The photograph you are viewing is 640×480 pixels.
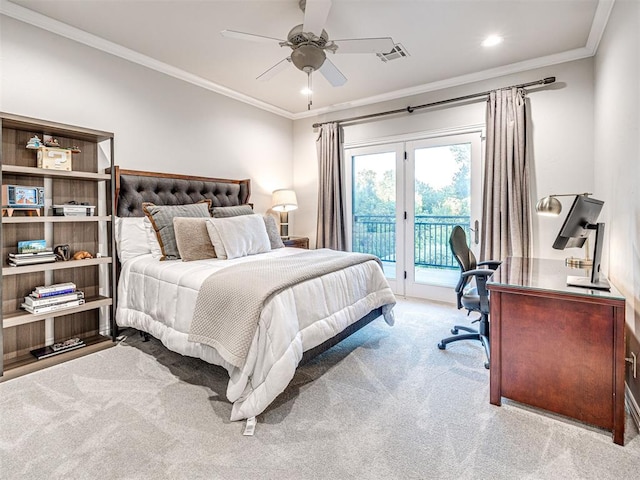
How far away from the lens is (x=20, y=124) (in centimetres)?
250

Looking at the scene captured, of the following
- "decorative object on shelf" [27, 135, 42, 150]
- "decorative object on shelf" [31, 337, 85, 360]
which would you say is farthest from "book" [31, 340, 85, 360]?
"decorative object on shelf" [27, 135, 42, 150]

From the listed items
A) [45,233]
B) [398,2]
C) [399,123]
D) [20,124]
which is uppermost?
[398,2]

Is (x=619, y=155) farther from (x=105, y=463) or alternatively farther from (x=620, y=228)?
(x=105, y=463)

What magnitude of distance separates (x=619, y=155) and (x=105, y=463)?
139 inches

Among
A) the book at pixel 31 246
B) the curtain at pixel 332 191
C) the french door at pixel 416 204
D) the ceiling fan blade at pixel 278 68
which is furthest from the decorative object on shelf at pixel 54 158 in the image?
the french door at pixel 416 204

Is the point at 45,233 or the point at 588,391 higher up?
the point at 45,233

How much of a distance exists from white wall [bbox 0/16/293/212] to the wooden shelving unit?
27cm

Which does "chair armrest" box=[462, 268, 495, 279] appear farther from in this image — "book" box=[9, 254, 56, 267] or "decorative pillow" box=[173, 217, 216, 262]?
"book" box=[9, 254, 56, 267]

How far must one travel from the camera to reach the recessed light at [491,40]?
10.0 ft

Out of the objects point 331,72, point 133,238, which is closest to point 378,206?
point 331,72

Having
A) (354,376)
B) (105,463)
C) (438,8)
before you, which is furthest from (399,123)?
(105,463)

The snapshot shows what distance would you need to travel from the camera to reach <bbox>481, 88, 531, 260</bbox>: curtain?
356 centimetres

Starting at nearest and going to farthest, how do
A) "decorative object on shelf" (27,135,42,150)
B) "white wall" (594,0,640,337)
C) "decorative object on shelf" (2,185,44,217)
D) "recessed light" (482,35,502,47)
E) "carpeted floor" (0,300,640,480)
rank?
"carpeted floor" (0,300,640,480) < "white wall" (594,0,640,337) < "decorative object on shelf" (2,185,44,217) < "decorative object on shelf" (27,135,42,150) < "recessed light" (482,35,502,47)

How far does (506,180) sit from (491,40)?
1349mm
